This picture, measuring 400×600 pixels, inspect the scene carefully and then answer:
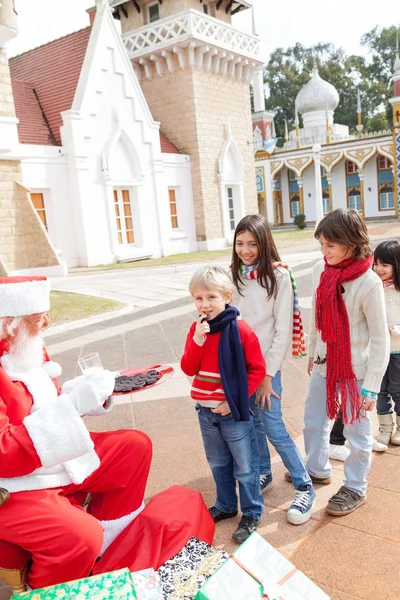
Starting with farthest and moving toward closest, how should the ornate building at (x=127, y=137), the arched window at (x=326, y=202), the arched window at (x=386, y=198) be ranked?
the arched window at (x=326, y=202)
the arched window at (x=386, y=198)
the ornate building at (x=127, y=137)

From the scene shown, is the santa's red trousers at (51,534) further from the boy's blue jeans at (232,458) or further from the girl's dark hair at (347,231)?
the girl's dark hair at (347,231)

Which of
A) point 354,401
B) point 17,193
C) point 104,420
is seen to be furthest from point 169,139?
point 354,401

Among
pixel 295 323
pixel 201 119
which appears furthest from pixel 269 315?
pixel 201 119

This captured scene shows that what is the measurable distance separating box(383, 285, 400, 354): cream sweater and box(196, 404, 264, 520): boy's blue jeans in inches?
53.6

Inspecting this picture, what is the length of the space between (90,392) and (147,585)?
81 cm

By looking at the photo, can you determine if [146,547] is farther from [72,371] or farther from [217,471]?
[72,371]

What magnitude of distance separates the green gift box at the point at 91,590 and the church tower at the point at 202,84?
19250mm

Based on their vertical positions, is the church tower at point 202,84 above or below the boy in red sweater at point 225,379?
above

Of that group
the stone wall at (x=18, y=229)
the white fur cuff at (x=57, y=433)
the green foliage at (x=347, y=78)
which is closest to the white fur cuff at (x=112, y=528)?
the white fur cuff at (x=57, y=433)

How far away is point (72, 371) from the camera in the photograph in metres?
6.08

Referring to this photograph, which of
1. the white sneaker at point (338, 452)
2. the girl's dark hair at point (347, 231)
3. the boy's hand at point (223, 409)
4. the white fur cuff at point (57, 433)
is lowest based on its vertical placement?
the white sneaker at point (338, 452)

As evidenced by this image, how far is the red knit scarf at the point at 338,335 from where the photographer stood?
8.73ft

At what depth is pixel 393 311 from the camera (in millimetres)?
3453

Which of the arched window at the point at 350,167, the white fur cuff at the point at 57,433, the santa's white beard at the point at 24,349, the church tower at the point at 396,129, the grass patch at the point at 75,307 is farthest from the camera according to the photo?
the arched window at the point at 350,167
